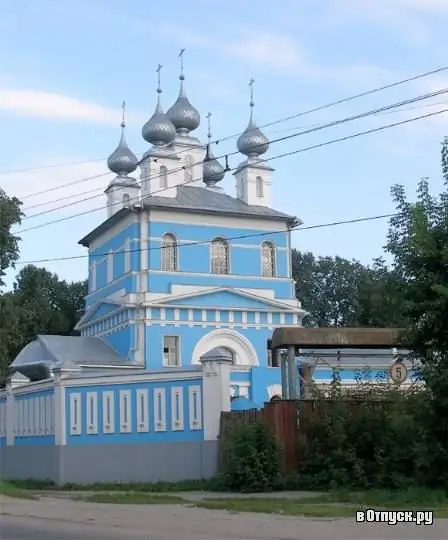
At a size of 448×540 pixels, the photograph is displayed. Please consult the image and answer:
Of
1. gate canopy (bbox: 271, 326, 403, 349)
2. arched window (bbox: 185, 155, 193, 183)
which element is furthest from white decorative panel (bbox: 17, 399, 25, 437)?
arched window (bbox: 185, 155, 193, 183)

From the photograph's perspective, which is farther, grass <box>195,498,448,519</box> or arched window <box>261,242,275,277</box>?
arched window <box>261,242,275,277</box>

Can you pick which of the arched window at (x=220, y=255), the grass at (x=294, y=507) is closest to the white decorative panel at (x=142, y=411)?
the grass at (x=294, y=507)

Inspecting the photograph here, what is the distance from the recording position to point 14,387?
29219 mm

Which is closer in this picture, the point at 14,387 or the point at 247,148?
the point at 14,387

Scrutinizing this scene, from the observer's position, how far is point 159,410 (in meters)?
23.9

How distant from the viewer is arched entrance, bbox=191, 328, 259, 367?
3972 centimetres

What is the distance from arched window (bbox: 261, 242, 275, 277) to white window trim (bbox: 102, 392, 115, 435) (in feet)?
59.2

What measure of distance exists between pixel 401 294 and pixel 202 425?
7.69m

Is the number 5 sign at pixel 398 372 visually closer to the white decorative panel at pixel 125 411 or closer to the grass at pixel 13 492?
the white decorative panel at pixel 125 411

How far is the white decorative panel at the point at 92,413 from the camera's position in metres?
25.0

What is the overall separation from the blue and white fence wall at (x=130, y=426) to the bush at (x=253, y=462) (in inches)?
58.3

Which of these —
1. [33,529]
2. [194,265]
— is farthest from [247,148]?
[33,529]

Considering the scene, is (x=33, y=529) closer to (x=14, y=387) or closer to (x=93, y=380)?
(x=93, y=380)

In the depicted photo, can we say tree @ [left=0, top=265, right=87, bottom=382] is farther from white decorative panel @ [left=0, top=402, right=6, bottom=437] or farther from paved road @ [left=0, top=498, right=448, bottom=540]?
paved road @ [left=0, top=498, right=448, bottom=540]
